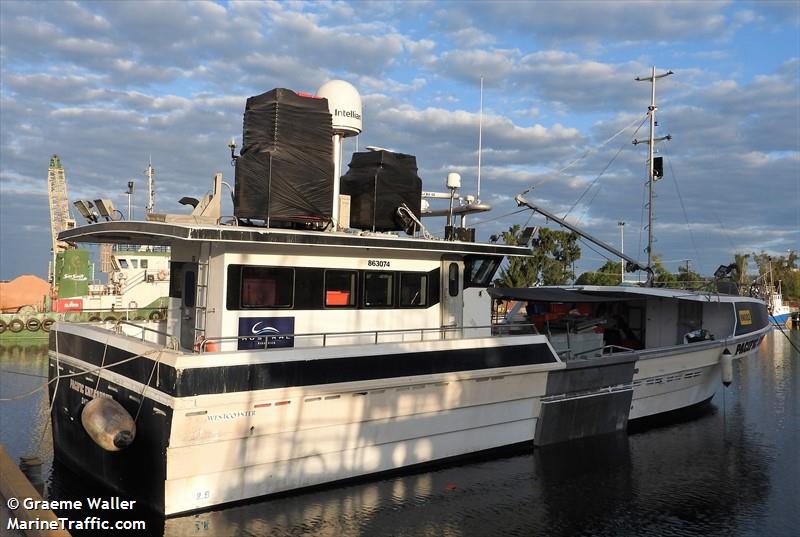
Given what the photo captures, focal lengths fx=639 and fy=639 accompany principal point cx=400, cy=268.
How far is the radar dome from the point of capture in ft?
38.0

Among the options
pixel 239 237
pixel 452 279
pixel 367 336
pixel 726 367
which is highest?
pixel 239 237

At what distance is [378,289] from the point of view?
36.9 feet

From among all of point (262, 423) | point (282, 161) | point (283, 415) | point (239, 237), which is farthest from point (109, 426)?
point (282, 161)

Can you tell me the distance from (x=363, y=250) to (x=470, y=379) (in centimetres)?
291

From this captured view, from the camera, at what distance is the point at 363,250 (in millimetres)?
10883

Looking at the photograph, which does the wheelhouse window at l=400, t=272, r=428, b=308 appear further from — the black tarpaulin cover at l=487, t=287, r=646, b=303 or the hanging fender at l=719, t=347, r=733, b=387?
the hanging fender at l=719, t=347, r=733, b=387

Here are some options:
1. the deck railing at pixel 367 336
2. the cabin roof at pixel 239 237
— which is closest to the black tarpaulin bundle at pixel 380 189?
the cabin roof at pixel 239 237

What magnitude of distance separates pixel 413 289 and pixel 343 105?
11.8 ft

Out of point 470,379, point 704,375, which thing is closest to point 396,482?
point 470,379

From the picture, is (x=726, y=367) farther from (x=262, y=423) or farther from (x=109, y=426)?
(x=109, y=426)

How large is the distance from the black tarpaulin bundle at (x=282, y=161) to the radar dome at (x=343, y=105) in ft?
3.25

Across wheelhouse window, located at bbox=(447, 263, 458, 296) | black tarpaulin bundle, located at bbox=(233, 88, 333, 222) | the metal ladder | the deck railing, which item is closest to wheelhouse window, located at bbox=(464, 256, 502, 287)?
wheelhouse window, located at bbox=(447, 263, 458, 296)

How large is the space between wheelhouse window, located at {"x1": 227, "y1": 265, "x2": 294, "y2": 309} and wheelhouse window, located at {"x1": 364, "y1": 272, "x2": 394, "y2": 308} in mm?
1425

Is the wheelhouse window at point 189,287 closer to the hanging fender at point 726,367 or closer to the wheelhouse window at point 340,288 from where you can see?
the wheelhouse window at point 340,288
